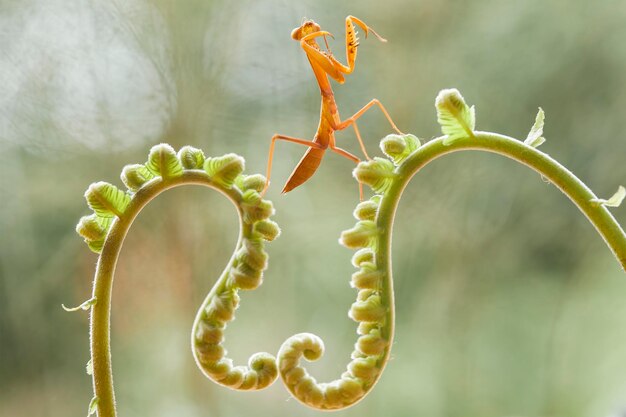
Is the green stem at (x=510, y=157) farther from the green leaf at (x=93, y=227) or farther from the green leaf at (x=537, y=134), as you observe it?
the green leaf at (x=93, y=227)

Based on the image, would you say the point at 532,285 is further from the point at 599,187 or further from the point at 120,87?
the point at 120,87

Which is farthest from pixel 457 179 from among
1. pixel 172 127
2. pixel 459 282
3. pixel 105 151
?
pixel 105 151

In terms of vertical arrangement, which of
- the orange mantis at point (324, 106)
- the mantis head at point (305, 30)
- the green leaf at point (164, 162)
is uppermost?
the mantis head at point (305, 30)

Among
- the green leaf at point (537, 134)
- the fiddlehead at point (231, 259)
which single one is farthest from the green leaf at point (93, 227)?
the green leaf at point (537, 134)

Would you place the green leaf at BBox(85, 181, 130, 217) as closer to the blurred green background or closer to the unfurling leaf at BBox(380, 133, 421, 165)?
the unfurling leaf at BBox(380, 133, 421, 165)

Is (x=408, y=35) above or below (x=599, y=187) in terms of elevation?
above

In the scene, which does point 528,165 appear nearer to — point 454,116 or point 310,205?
point 454,116

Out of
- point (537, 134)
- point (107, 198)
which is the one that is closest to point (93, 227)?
point (107, 198)
